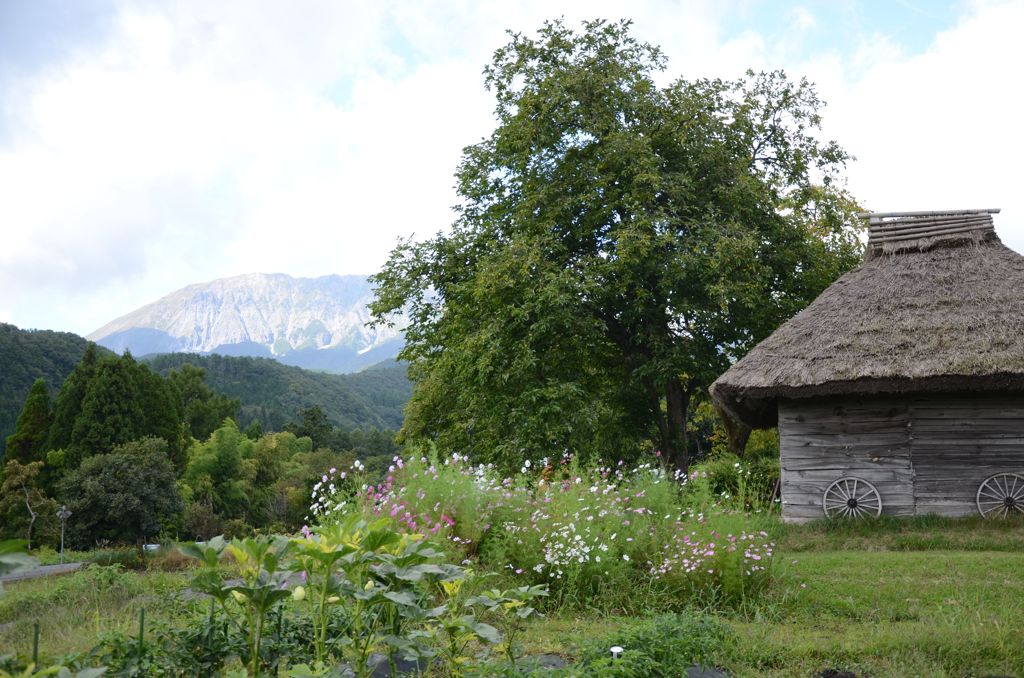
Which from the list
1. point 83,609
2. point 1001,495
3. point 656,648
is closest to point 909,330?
point 1001,495

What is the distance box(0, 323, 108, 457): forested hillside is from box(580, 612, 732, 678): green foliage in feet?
199

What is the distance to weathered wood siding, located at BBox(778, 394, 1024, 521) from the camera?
35.5 feet

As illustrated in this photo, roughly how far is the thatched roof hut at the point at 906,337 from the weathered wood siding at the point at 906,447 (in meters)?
0.06

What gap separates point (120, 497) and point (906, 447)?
2717 cm

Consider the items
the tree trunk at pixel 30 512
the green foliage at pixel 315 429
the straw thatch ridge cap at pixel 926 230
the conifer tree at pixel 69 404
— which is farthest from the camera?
the green foliage at pixel 315 429

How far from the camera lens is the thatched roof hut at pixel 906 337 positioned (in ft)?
34.3

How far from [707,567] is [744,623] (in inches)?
27.8

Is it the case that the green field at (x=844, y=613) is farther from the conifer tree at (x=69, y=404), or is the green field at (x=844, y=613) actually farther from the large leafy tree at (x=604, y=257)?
the conifer tree at (x=69, y=404)

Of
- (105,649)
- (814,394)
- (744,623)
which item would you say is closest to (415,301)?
(814,394)

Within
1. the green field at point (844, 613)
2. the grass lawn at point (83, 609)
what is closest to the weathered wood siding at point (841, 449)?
the green field at point (844, 613)

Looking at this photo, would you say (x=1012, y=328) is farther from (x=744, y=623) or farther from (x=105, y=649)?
(x=105, y=649)

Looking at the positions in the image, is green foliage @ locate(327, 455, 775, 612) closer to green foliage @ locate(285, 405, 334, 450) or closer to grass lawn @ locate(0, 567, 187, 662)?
grass lawn @ locate(0, 567, 187, 662)

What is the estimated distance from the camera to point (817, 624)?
5.61 m

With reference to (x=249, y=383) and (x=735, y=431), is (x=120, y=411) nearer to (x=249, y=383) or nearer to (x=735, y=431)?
(x=735, y=431)
